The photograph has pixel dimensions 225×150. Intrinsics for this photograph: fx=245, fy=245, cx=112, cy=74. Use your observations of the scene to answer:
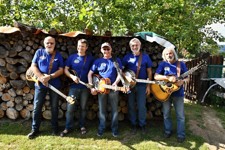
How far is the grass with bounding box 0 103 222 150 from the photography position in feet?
13.8

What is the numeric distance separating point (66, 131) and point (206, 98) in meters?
4.89

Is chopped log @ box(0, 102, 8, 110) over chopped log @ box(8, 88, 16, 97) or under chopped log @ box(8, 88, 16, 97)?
under

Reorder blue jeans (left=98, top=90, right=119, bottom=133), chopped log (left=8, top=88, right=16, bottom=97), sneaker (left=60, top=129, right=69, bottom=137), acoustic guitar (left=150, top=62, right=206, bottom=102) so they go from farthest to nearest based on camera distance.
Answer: chopped log (left=8, top=88, right=16, bottom=97) → sneaker (left=60, top=129, right=69, bottom=137) → blue jeans (left=98, top=90, right=119, bottom=133) → acoustic guitar (left=150, top=62, right=206, bottom=102)

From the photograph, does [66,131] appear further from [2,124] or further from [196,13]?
[196,13]

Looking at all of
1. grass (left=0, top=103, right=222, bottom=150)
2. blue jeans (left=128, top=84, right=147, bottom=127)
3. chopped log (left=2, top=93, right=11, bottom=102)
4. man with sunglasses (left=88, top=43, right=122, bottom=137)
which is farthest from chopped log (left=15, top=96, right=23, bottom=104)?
blue jeans (left=128, top=84, right=147, bottom=127)

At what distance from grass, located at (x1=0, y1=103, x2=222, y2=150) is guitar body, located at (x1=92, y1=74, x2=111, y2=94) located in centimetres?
92

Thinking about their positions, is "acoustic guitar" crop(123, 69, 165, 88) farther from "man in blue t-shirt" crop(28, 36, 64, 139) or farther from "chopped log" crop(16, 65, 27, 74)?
"chopped log" crop(16, 65, 27, 74)

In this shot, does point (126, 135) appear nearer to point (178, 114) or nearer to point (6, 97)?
point (178, 114)

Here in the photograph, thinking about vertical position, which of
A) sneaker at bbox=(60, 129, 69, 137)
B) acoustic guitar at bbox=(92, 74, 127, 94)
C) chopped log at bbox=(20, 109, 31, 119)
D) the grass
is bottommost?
the grass

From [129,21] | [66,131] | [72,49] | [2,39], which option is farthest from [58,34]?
[129,21]

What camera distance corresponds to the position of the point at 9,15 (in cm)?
686

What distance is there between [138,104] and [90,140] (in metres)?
1.13

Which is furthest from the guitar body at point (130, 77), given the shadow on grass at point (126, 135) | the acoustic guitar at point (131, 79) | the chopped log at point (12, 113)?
the chopped log at point (12, 113)

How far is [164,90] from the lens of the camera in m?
4.42
